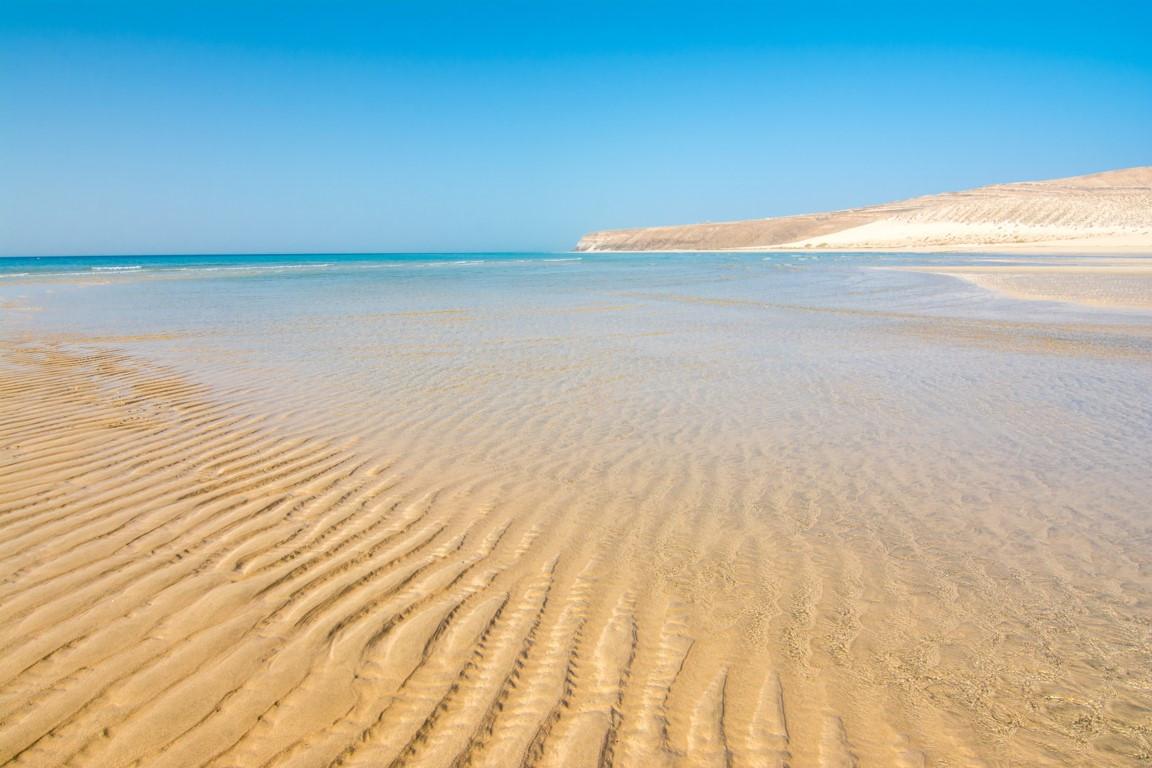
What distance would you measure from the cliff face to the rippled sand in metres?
51.4

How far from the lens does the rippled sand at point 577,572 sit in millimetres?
2252

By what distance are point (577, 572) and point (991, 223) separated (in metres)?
80.9

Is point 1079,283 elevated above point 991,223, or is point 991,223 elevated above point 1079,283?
point 991,223

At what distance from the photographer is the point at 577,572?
3.37 meters

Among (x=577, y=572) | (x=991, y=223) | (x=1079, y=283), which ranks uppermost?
(x=991, y=223)

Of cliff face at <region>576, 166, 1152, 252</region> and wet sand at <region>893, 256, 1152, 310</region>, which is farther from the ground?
cliff face at <region>576, 166, 1152, 252</region>

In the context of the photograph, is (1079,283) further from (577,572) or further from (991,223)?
(991,223)

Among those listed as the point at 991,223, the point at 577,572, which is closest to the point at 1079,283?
the point at 577,572

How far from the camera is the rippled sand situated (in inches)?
88.7

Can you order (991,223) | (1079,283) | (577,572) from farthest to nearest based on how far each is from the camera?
1. (991,223)
2. (1079,283)
3. (577,572)

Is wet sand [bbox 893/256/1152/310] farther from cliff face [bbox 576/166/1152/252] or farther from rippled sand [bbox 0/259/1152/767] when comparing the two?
cliff face [bbox 576/166/1152/252]

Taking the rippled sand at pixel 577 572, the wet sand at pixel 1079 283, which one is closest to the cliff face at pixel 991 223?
the wet sand at pixel 1079 283

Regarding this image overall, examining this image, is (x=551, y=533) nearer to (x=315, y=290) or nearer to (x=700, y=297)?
(x=700, y=297)

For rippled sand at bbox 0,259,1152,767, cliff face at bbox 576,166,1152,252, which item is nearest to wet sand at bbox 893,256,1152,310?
rippled sand at bbox 0,259,1152,767
